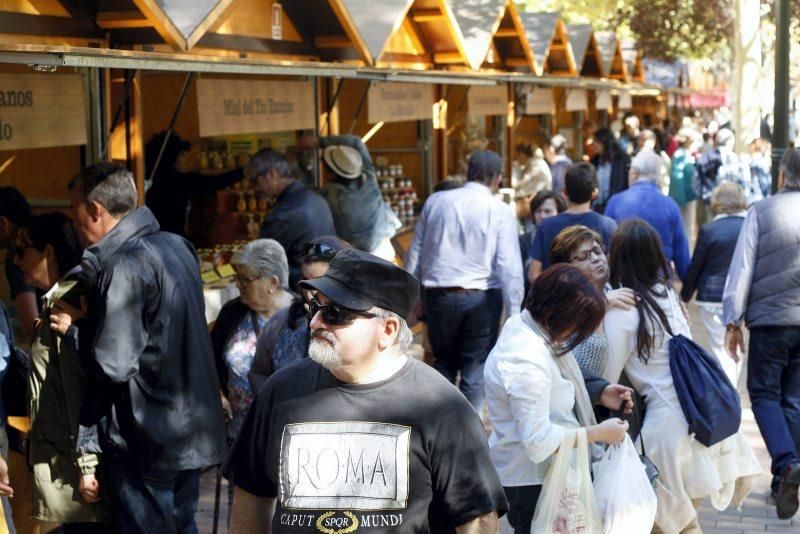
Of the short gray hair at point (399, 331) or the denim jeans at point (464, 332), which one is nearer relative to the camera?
the short gray hair at point (399, 331)

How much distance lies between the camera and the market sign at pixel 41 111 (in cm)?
585

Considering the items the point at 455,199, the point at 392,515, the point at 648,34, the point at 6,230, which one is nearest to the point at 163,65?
the point at 6,230

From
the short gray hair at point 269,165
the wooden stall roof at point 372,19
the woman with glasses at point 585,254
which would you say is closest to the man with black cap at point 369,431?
the woman with glasses at point 585,254

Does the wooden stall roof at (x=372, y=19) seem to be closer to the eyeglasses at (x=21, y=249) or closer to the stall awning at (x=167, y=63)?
the stall awning at (x=167, y=63)

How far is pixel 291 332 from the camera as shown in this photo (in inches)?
180

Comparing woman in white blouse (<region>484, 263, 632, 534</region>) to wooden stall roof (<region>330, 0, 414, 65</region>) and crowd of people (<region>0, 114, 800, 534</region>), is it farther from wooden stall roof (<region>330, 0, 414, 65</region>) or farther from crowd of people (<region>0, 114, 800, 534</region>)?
wooden stall roof (<region>330, 0, 414, 65</region>)

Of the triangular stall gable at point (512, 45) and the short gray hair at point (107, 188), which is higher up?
the triangular stall gable at point (512, 45)

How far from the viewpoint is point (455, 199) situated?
7.54 m

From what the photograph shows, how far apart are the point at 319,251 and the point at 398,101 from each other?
609 cm

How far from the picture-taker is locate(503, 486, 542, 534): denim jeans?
432 cm

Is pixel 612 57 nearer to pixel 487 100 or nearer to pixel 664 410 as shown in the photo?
pixel 487 100

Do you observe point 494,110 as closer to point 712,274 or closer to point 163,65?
point 712,274

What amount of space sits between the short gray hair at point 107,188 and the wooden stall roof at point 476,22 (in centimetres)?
689

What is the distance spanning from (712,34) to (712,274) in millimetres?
20178
